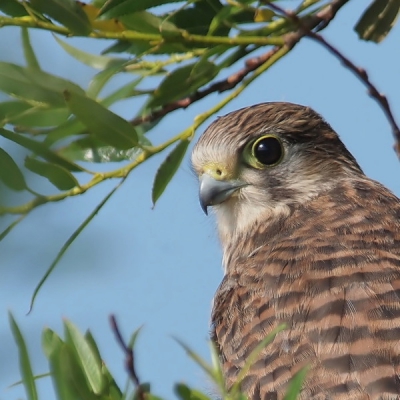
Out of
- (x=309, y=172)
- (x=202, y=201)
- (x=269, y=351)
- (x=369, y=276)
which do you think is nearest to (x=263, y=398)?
(x=269, y=351)

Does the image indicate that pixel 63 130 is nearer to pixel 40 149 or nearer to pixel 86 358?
pixel 40 149

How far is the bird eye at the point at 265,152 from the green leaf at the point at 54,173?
1432 mm

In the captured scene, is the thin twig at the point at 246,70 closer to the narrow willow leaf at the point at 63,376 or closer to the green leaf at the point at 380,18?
the green leaf at the point at 380,18

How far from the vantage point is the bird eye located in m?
3.90

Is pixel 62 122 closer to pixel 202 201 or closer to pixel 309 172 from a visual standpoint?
pixel 202 201

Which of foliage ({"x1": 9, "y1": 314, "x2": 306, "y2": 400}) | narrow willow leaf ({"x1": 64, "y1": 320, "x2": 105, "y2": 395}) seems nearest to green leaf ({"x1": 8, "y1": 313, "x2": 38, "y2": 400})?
foliage ({"x1": 9, "y1": 314, "x2": 306, "y2": 400})

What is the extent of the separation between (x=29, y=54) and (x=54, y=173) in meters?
0.35

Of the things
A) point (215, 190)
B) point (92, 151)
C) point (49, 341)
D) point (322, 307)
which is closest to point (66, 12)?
point (92, 151)

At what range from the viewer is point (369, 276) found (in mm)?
2949

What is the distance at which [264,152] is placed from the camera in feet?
13.0

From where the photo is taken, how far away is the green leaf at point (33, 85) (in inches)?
99.3

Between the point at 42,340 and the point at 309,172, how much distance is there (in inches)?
83.0

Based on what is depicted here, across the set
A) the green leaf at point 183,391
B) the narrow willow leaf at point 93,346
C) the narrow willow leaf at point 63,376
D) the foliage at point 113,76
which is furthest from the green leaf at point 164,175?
the green leaf at point 183,391

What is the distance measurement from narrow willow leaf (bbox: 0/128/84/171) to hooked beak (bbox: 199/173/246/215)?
1140 millimetres
